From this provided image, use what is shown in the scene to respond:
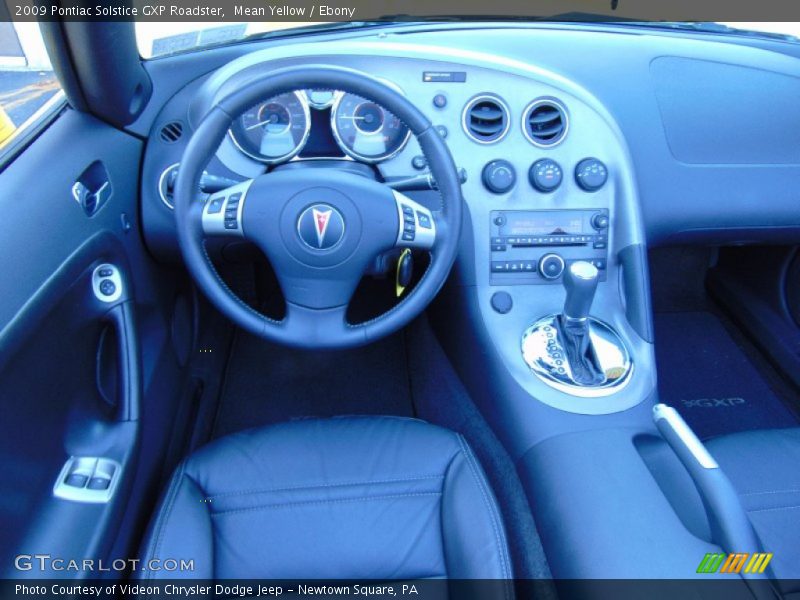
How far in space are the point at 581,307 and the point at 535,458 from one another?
329mm

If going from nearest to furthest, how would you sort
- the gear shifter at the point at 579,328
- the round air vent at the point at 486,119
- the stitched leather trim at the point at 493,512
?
the stitched leather trim at the point at 493,512
the gear shifter at the point at 579,328
the round air vent at the point at 486,119

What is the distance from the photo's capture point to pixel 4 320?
867 mm

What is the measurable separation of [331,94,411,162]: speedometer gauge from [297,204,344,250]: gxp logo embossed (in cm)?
31

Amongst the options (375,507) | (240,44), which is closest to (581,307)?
(375,507)

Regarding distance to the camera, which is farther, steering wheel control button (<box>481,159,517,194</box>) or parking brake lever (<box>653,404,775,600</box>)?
steering wheel control button (<box>481,159,517,194</box>)

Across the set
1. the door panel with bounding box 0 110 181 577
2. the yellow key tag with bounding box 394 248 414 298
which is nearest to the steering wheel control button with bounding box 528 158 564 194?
the yellow key tag with bounding box 394 248 414 298

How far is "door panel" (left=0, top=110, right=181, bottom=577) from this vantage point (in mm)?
925

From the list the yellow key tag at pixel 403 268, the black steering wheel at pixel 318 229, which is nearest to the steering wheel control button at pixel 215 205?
the black steering wheel at pixel 318 229

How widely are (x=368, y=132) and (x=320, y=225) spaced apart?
380mm

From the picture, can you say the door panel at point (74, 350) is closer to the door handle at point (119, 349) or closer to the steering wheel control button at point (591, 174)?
the door handle at point (119, 349)

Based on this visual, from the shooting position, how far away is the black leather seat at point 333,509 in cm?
100

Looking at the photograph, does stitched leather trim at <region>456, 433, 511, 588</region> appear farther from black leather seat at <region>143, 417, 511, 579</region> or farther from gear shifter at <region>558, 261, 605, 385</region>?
gear shifter at <region>558, 261, 605, 385</region>

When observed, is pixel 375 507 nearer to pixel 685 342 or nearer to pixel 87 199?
pixel 87 199

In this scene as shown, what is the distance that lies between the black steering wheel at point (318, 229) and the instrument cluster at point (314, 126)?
8.8 inches
